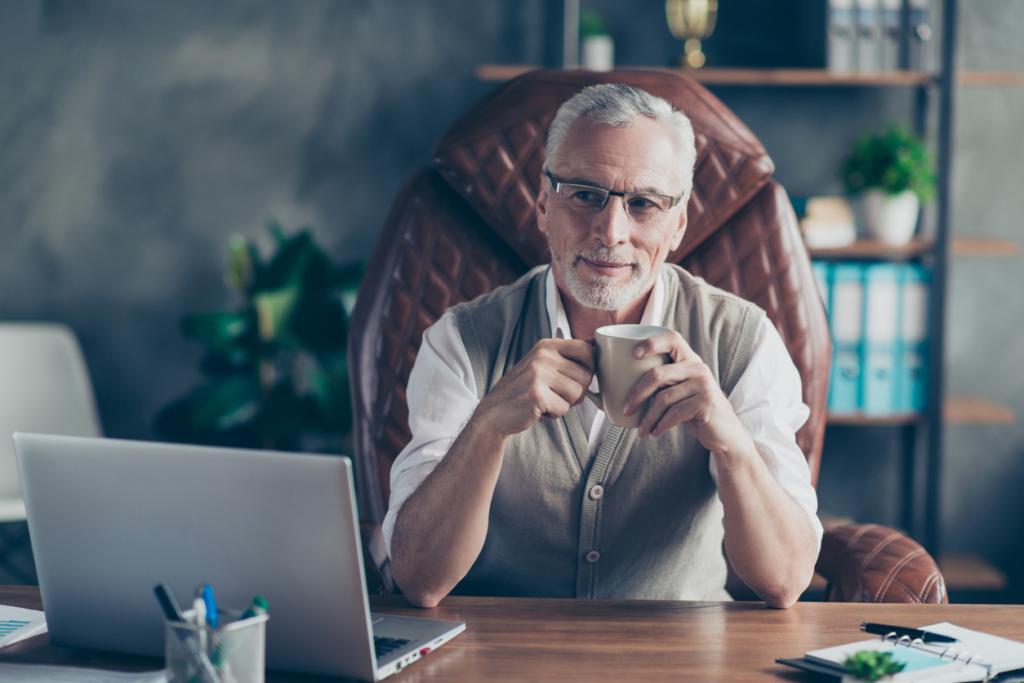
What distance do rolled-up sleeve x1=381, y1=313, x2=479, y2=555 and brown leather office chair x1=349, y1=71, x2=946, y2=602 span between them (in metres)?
0.13

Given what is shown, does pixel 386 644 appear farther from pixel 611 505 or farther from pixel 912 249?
pixel 912 249

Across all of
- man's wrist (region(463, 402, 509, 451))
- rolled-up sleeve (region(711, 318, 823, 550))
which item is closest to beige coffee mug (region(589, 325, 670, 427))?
man's wrist (region(463, 402, 509, 451))

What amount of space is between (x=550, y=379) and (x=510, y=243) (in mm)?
580

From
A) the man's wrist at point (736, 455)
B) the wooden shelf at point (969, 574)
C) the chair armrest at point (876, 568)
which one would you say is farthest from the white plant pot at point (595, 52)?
the man's wrist at point (736, 455)

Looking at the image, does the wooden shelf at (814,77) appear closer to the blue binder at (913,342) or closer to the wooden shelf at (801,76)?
the wooden shelf at (801,76)

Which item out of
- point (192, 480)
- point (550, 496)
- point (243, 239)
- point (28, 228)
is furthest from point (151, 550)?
point (28, 228)

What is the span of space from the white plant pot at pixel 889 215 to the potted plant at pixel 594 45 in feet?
2.53

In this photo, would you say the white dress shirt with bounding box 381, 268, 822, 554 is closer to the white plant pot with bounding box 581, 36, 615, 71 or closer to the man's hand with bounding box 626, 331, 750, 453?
the man's hand with bounding box 626, 331, 750, 453

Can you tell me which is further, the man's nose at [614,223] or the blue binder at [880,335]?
the blue binder at [880,335]

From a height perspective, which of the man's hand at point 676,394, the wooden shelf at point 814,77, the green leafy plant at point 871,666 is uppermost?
the wooden shelf at point 814,77

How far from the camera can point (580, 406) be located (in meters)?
1.57

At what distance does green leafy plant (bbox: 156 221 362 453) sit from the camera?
2.89 metres

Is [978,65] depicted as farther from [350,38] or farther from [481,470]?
[481,470]

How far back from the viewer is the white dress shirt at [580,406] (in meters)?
1.45
